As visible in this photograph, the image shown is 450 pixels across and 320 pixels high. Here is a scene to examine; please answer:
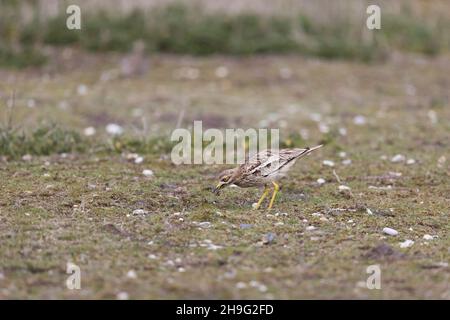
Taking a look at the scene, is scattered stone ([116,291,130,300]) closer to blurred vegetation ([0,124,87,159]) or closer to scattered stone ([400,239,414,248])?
scattered stone ([400,239,414,248])

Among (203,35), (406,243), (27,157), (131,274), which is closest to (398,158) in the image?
(406,243)

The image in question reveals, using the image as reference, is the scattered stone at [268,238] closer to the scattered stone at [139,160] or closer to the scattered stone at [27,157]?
the scattered stone at [139,160]

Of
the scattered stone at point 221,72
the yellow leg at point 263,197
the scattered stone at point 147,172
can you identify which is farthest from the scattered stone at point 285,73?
the yellow leg at point 263,197

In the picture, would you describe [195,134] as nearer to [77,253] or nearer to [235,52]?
[77,253]

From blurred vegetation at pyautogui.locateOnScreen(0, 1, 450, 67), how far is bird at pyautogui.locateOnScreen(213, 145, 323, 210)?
32.4ft

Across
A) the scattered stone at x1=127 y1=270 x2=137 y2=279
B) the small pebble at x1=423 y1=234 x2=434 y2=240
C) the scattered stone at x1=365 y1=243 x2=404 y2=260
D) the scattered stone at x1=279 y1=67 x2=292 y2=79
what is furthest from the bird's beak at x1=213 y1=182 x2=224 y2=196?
the scattered stone at x1=279 y1=67 x2=292 y2=79

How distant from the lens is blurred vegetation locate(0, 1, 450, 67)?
18422 millimetres

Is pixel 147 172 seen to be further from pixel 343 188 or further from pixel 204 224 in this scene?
pixel 343 188

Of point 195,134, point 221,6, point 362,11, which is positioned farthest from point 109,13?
point 195,134

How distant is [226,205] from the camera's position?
9086 mm

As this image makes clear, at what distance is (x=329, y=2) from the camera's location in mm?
20016

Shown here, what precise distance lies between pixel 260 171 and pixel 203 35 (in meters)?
10.6

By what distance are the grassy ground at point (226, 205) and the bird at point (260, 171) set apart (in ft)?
0.89
